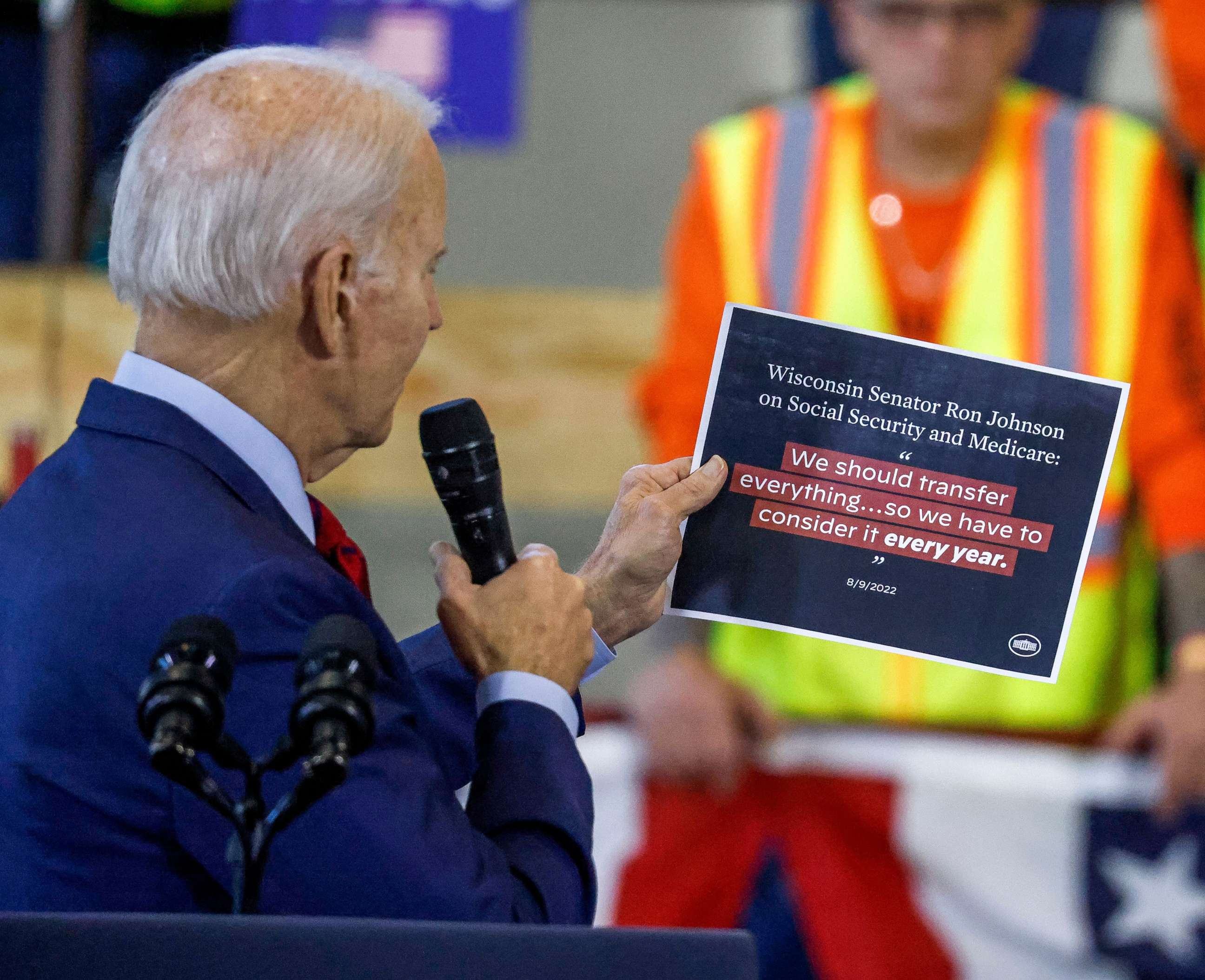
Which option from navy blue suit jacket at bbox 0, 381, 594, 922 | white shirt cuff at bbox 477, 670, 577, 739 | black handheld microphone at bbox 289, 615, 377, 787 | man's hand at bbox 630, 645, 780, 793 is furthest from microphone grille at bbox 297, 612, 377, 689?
man's hand at bbox 630, 645, 780, 793

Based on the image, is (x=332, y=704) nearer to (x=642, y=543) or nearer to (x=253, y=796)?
(x=253, y=796)

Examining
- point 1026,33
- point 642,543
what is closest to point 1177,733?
point 1026,33

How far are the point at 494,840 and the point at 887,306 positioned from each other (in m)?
2.30

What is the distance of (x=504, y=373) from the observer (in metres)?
3.79

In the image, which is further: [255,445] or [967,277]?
[967,277]

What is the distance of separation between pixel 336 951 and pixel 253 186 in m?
0.54

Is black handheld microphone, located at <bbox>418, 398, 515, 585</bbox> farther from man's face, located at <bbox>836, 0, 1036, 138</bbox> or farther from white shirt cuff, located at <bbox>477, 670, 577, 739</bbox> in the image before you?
man's face, located at <bbox>836, 0, 1036, 138</bbox>

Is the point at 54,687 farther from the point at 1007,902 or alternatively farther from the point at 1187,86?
the point at 1187,86

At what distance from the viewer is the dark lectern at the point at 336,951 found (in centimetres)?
87

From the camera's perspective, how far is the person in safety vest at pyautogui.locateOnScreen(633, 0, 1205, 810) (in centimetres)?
306

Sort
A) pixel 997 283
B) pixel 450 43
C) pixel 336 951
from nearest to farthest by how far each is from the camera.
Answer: pixel 336 951
pixel 997 283
pixel 450 43

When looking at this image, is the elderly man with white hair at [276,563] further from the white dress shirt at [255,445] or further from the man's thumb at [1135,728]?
the man's thumb at [1135,728]

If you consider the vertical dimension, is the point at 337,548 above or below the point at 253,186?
below

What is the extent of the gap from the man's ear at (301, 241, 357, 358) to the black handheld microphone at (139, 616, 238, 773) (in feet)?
1.09
